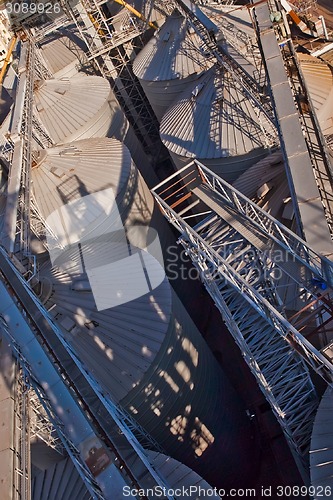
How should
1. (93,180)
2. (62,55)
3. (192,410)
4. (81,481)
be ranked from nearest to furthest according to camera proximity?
1. (81,481)
2. (192,410)
3. (93,180)
4. (62,55)

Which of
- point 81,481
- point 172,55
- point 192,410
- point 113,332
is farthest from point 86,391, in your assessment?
point 172,55

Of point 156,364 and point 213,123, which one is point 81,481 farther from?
point 213,123

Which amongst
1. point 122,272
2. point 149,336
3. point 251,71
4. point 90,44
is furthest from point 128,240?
point 90,44

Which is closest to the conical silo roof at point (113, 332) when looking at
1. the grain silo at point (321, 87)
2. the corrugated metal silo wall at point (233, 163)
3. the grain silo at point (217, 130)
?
the corrugated metal silo wall at point (233, 163)

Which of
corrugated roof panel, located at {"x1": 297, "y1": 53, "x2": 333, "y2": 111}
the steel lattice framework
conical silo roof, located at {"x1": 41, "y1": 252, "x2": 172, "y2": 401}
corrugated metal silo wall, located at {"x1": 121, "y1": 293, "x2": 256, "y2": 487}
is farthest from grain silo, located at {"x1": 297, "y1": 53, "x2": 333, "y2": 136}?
the steel lattice framework

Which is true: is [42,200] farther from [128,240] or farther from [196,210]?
[196,210]

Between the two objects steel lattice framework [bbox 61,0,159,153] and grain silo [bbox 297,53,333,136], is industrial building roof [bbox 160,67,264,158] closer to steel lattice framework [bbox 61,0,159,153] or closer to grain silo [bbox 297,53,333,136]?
grain silo [bbox 297,53,333,136]
